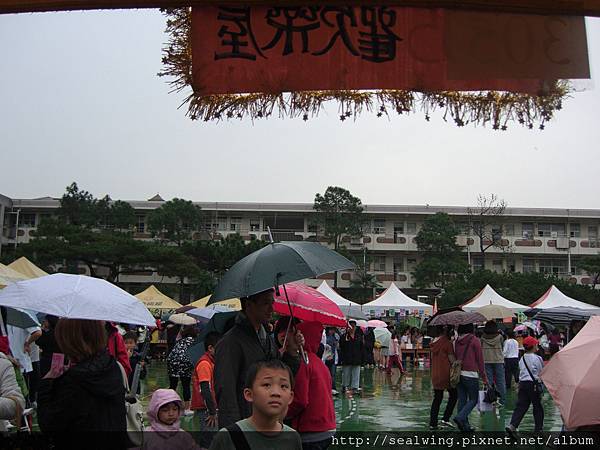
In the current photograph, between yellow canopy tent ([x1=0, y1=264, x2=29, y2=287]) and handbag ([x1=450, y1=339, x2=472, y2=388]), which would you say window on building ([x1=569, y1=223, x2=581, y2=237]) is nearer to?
handbag ([x1=450, y1=339, x2=472, y2=388])

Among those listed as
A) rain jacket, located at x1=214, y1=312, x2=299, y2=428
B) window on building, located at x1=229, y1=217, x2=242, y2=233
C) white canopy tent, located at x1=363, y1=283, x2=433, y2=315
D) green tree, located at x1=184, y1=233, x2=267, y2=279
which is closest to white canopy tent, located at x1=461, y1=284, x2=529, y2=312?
white canopy tent, located at x1=363, y1=283, x2=433, y2=315

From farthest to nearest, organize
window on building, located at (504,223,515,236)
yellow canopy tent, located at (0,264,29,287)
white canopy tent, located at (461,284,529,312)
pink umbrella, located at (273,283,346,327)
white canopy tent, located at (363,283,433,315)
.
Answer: window on building, located at (504,223,515,236) → white canopy tent, located at (363,283,433,315) → white canopy tent, located at (461,284,529,312) → yellow canopy tent, located at (0,264,29,287) → pink umbrella, located at (273,283,346,327)

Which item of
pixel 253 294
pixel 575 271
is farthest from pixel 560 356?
pixel 575 271

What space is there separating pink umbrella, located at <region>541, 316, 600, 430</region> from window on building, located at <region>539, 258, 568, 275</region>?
147 ft

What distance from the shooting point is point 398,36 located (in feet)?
10.2

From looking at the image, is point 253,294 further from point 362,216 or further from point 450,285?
point 362,216

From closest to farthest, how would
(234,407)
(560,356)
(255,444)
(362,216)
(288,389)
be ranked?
1. (255,444)
2. (288,389)
3. (234,407)
4. (560,356)
5. (362,216)

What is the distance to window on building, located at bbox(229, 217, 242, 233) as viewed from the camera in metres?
41.9

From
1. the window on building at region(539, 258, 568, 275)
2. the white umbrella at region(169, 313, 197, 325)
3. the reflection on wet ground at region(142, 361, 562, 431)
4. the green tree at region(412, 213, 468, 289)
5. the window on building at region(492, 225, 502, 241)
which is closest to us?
the reflection on wet ground at region(142, 361, 562, 431)

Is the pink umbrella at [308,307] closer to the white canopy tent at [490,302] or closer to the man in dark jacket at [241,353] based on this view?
the man in dark jacket at [241,353]

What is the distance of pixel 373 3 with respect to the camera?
2.98 m

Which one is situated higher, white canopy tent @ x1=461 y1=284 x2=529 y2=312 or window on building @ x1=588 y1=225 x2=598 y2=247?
window on building @ x1=588 y1=225 x2=598 y2=247

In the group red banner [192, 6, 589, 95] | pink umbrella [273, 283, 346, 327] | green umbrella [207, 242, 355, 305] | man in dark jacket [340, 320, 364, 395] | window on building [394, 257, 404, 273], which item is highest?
window on building [394, 257, 404, 273]

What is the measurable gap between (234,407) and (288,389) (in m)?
0.55
